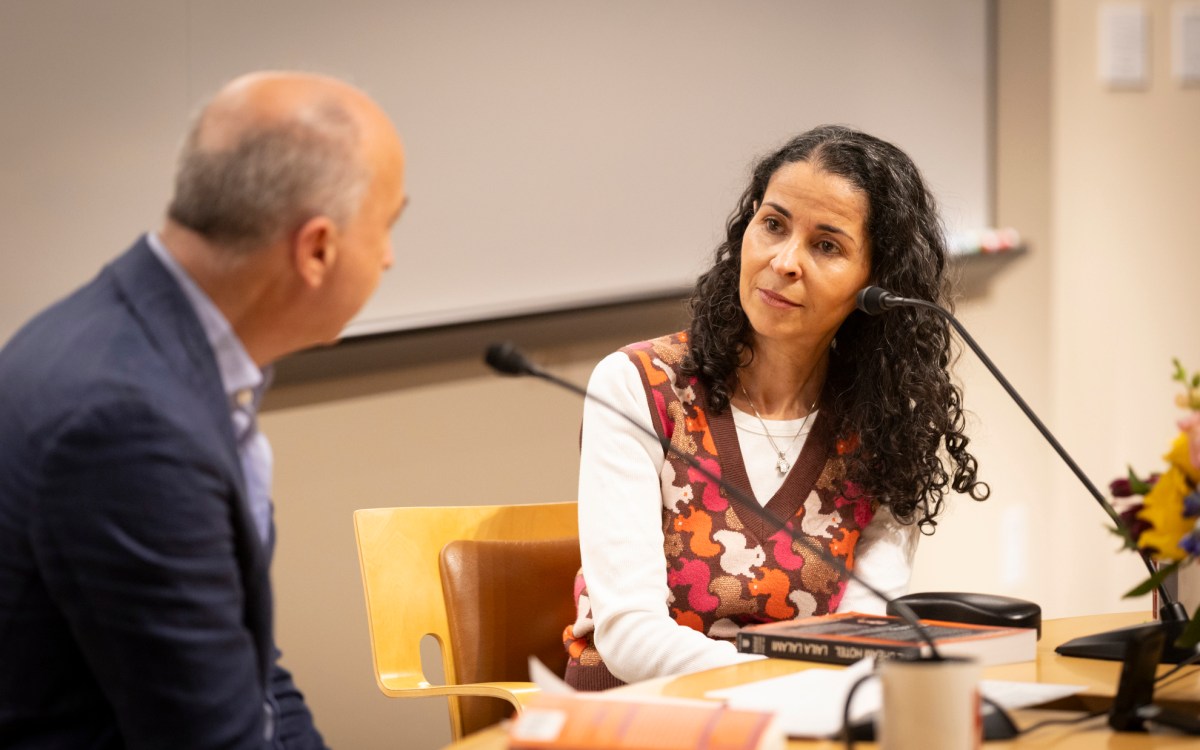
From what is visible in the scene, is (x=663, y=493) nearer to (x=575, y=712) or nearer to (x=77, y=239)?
(x=575, y=712)

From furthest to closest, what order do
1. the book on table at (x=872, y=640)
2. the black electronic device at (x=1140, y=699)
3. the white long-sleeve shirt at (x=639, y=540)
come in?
1. the white long-sleeve shirt at (x=639, y=540)
2. the book on table at (x=872, y=640)
3. the black electronic device at (x=1140, y=699)

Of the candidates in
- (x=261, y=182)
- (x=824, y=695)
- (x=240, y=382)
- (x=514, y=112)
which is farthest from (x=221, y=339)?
(x=514, y=112)

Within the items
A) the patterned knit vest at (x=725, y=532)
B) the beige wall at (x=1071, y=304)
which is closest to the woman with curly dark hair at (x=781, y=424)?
the patterned knit vest at (x=725, y=532)

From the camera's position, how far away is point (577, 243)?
280cm

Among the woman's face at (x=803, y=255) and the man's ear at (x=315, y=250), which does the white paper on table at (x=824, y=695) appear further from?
the woman's face at (x=803, y=255)

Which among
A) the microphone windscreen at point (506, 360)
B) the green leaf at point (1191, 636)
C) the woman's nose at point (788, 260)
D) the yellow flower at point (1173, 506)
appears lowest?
the green leaf at point (1191, 636)

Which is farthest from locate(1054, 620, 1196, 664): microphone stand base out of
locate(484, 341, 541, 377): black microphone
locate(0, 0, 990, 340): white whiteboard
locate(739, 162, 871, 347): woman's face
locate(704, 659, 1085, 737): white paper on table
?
locate(0, 0, 990, 340): white whiteboard

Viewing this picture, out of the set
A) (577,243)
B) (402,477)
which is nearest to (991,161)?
(577,243)

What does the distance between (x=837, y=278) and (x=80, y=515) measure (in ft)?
4.25

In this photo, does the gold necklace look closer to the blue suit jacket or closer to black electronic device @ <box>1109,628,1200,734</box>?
black electronic device @ <box>1109,628,1200,734</box>

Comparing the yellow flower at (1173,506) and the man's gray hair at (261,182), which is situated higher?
the man's gray hair at (261,182)

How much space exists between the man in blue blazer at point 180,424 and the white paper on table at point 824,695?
1.53 ft

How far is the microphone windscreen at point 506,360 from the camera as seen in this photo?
122 cm

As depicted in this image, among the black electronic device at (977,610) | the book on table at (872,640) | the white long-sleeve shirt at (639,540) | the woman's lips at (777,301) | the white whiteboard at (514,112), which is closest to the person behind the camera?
the book on table at (872,640)
